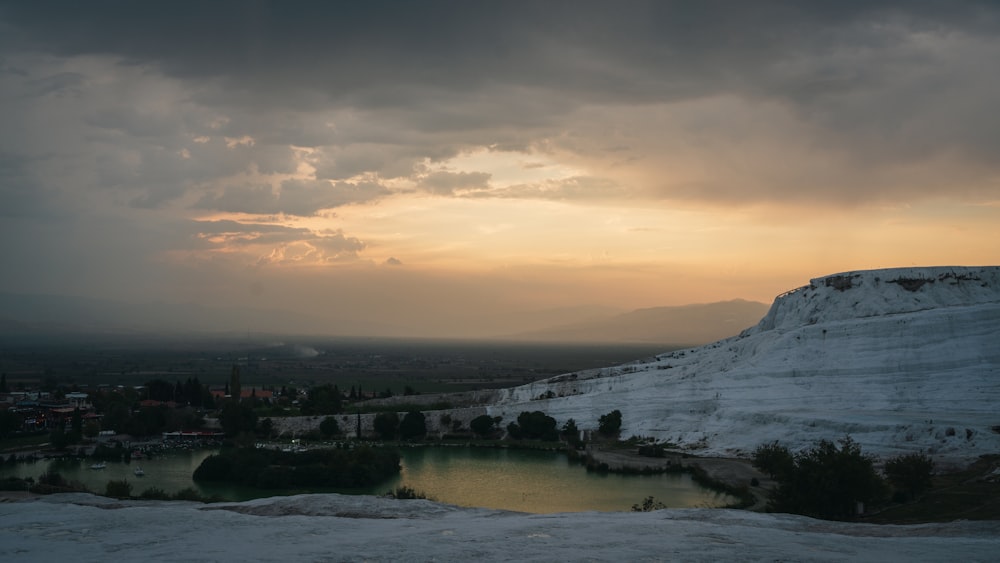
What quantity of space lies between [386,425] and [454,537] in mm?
54890

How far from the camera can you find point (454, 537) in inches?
643

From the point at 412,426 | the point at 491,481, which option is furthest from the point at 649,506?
the point at 412,426

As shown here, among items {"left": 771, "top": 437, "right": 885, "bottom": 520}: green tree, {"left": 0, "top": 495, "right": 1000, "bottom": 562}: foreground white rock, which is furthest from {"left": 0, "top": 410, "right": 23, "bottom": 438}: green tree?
{"left": 771, "top": 437, "right": 885, "bottom": 520}: green tree

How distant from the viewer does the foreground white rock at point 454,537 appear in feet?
48.4

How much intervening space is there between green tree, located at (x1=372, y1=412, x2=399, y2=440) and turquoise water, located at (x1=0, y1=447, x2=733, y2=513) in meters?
7.65

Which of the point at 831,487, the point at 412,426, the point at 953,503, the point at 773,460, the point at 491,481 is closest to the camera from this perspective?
the point at 831,487

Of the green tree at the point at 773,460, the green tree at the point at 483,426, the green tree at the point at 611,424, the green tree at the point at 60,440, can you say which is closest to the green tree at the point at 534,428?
the green tree at the point at 483,426

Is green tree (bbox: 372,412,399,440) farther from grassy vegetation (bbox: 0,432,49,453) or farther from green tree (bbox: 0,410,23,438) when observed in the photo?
green tree (bbox: 0,410,23,438)

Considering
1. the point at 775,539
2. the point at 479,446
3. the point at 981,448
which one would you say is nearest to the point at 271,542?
the point at 775,539

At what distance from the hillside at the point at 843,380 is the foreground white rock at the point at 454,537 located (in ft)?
88.9

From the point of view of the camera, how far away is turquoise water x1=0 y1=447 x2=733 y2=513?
131ft

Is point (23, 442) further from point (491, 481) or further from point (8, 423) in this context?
point (491, 481)

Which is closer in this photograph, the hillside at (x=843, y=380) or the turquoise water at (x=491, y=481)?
the turquoise water at (x=491, y=481)

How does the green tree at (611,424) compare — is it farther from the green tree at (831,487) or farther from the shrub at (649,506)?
the green tree at (831,487)
